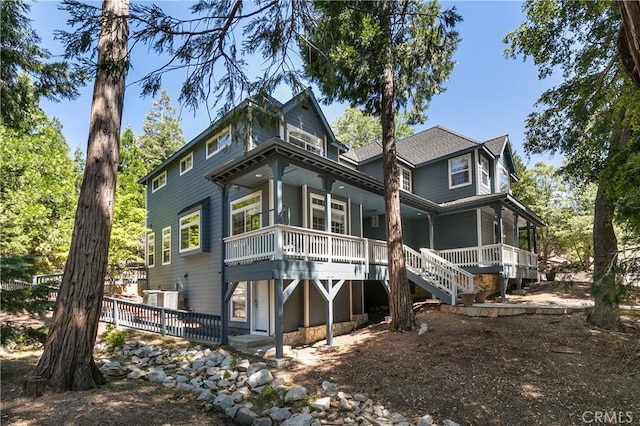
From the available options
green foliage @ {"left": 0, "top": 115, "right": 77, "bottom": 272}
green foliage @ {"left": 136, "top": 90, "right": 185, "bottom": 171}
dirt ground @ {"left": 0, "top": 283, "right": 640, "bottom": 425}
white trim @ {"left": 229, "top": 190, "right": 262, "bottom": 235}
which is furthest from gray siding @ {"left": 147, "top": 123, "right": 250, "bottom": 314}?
green foliage @ {"left": 136, "top": 90, "right": 185, "bottom": 171}

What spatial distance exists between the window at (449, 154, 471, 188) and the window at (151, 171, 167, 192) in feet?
42.5

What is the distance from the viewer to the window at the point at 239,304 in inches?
446

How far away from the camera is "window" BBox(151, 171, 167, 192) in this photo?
1671 cm

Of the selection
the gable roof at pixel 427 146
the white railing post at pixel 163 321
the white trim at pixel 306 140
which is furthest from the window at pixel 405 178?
the white railing post at pixel 163 321

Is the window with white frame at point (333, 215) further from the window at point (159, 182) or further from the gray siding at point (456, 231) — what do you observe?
the window at point (159, 182)

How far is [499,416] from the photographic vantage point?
5.08 metres

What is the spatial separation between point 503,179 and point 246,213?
1357 centimetres

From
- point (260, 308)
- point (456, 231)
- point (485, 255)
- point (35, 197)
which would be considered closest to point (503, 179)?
point (456, 231)

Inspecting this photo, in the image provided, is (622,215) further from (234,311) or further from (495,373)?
(234,311)

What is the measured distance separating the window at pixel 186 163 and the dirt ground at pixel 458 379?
8.10m

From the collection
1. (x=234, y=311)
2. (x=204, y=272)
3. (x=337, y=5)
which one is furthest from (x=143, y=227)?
(x=337, y=5)

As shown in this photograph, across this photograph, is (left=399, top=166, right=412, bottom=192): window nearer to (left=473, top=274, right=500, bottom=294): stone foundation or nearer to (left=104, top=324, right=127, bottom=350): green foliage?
(left=473, top=274, right=500, bottom=294): stone foundation

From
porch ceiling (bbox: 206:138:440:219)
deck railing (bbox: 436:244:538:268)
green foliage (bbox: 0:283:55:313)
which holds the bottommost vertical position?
green foliage (bbox: 0:283:55:313)

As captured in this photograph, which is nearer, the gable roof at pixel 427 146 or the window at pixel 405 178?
the gable roof at pixel 427 146
